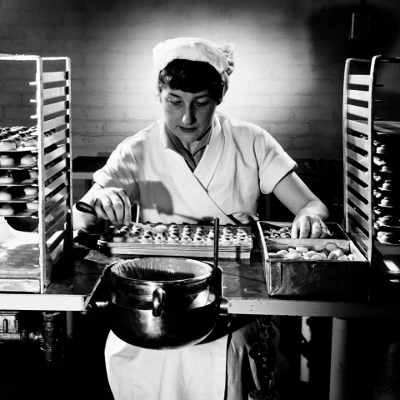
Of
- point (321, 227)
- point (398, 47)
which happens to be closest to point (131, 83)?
point (398, 47)

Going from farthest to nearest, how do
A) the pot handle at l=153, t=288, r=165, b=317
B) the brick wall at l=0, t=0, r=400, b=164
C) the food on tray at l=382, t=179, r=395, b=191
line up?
1. the brick wall at l=0, t=0, r=400, b=164
2. the food on tray at l=382, t=179, r=395, b=191
3. the pot handle at l=153, t=288, r=165, b=317

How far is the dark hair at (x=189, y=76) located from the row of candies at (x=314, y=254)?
2.61 feet

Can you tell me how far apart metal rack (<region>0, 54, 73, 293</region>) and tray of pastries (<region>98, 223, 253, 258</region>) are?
17 cm

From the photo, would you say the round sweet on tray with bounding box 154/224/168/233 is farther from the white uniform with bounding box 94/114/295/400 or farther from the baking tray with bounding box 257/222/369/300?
the baking tray with bounding box 257/222/369/300

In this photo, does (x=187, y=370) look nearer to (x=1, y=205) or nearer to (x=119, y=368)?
(x=119, y=368)

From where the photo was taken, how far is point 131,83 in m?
5.18

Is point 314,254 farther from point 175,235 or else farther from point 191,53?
point 191,53

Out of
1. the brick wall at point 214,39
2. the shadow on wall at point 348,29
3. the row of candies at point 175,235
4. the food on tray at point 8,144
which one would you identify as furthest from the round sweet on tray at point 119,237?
the shadow on wall at point 348,29

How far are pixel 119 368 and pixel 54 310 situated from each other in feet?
1.14

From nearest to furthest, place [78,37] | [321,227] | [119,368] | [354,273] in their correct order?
[354,273], [119,368], [321,227], [78,37]

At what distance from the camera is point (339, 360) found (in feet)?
5.82

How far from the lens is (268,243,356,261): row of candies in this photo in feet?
5.46

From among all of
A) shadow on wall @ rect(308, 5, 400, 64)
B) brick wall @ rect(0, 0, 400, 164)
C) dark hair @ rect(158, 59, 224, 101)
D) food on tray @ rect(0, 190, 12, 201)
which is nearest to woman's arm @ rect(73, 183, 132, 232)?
food on tray @ rect(0, 190, 12, 201)

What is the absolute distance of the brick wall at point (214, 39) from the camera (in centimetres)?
508
